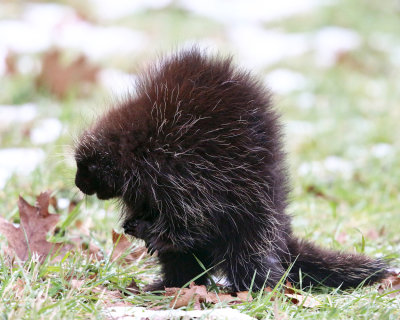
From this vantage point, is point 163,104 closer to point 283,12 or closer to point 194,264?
point 194,264

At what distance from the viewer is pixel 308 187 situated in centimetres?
570

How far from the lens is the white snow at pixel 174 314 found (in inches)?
103

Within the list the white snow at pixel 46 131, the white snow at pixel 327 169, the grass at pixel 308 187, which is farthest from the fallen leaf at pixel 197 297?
the white snow at pixel 46 131

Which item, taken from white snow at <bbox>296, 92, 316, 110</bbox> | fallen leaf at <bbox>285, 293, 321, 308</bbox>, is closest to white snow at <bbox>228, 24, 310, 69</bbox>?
white snow at <bbox>296, 92, 316, 110</bbox>

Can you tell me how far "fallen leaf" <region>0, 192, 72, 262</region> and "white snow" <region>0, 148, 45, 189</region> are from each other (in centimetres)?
136

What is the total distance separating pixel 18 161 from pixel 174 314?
3.13 m

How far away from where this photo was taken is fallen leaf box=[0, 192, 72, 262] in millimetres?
3357

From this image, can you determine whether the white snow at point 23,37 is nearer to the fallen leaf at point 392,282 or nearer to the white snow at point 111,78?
the white snow at point 111,78

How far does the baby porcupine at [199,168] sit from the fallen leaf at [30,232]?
1.47ft

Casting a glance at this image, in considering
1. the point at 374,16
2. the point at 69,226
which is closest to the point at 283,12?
the point at 374,16

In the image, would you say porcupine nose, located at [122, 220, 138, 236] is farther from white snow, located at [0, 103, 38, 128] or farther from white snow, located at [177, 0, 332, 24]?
white snow, located at [177, 0, 332, 24]

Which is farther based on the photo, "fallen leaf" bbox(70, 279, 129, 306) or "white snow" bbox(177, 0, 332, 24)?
"white snow" bbox(177, 0, 332, 24)

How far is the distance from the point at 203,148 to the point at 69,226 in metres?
1.49

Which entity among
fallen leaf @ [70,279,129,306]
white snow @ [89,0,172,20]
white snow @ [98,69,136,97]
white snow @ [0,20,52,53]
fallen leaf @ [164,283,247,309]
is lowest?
white snow @ [0,20,52,53]
